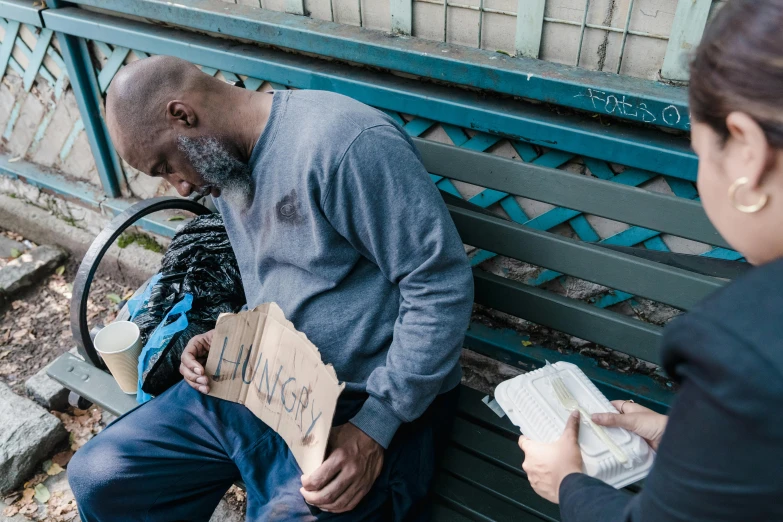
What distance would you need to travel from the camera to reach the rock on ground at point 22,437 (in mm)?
2551

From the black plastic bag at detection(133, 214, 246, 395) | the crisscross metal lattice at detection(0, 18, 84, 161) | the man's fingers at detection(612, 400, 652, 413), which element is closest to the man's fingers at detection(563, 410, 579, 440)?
the man's fingers at detection(612, 400, 652, 413)

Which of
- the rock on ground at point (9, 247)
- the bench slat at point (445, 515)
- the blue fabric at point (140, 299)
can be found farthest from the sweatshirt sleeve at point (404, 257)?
the rock on ground at point (9, 247)

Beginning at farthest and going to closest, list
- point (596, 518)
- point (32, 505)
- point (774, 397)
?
1. point (32, 505)
2. point (596, 518)
3. point (774, 397)

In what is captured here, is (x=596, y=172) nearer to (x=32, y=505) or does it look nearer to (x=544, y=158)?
(x=544, y=158)

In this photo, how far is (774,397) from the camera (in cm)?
70

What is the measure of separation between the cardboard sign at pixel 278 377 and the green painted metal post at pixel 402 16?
1218 mm

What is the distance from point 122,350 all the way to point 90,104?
73.6 inches

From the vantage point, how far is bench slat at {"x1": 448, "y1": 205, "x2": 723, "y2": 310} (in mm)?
1761

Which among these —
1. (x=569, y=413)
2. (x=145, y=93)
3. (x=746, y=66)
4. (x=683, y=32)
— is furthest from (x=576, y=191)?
(x=145, y=93)

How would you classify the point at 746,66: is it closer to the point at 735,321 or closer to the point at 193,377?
the point at 735,321

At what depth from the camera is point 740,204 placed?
813 mm

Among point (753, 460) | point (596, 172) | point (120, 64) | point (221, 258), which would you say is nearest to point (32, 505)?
point (221, 258)

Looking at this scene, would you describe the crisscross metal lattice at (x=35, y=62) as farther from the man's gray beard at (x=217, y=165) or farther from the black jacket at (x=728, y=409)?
the black jacket at (x=728, y=409)

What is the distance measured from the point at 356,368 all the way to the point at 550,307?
0.66m
